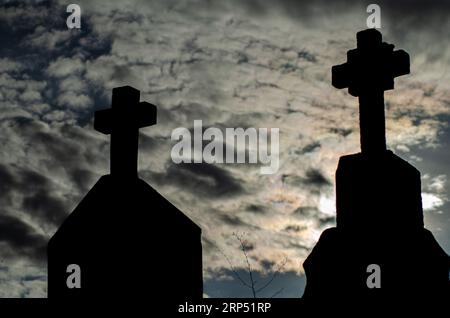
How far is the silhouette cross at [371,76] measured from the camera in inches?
305

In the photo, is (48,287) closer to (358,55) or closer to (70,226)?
(70,226)

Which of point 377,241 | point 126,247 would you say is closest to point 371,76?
point 377,241

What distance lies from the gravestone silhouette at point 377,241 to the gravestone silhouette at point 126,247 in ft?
4.56

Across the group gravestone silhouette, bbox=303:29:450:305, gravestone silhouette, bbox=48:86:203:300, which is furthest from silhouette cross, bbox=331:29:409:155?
gravestone silhouette, bbox=48:86:203:300

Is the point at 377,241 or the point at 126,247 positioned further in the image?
the point at 126,247

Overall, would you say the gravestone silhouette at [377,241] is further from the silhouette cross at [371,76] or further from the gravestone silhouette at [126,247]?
the gravestone silhouette at [126,247]

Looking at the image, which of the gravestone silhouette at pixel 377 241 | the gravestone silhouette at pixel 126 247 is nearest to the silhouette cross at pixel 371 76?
the gravestone silhouette at pixel 377 241

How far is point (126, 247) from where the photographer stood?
7.55 meters

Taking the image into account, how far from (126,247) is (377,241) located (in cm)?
255

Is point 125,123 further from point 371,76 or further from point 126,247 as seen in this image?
point 371,76
